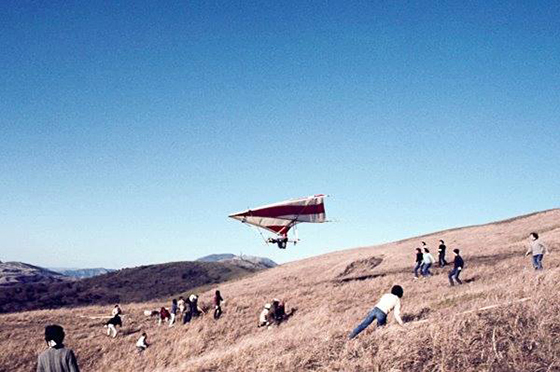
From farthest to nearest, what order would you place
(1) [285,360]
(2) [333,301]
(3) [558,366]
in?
1. (2) [333,301]
2. (1) [285,360]
3. (3) [558,366]

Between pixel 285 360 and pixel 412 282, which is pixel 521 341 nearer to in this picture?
pixel 285 360

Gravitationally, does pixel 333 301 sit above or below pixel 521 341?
below

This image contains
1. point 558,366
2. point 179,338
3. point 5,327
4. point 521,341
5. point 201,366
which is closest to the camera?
point 558,366

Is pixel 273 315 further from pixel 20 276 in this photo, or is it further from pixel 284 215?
pixel 20 276

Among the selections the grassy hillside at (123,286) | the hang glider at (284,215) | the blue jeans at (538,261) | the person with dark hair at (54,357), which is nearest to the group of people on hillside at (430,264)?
the blue jeans at (538,261)

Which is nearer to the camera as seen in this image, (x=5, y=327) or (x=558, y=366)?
(x=558, y=366)

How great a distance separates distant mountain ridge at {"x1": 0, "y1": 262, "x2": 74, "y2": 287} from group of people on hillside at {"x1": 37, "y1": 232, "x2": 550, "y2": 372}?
81.7 m

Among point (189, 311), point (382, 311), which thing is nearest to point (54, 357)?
point (382, 311)

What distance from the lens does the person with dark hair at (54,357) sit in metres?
6.15

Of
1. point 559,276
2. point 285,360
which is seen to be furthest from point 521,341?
point 559,276

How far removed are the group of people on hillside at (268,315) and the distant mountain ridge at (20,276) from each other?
268ft

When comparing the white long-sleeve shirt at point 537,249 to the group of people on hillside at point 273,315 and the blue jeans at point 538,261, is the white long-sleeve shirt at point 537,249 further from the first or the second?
the group of people on hillside at point 273,315

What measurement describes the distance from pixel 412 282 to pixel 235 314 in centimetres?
1066

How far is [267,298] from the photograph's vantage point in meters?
27.2
